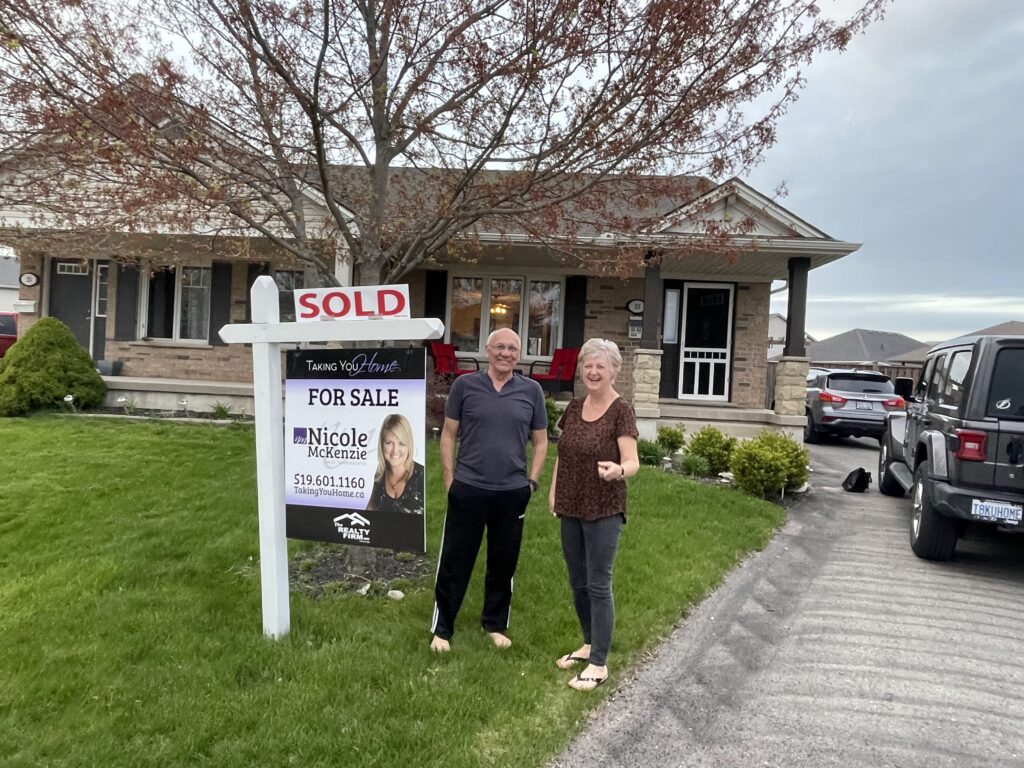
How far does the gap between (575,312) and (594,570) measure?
9.35 meters

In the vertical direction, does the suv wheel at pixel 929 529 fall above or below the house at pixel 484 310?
below

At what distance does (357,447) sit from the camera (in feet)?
11.2

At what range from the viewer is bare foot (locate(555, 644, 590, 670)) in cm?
326

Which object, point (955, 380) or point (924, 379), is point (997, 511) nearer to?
point (955, 380)

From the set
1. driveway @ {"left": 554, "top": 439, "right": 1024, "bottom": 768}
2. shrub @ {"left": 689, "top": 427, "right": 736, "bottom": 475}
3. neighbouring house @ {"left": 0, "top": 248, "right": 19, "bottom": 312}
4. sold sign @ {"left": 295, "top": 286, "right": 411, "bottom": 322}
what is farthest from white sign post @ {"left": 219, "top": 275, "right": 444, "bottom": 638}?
neighbouring house @ {"left": 0, "top": 248, "right": 19, "bottom": 312}

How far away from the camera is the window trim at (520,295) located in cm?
1222

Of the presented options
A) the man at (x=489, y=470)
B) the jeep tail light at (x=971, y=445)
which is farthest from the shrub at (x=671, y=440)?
the man at (x=489, y=470)

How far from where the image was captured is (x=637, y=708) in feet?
9.95

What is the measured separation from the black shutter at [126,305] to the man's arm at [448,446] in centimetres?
1075

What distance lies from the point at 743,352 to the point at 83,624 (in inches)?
428

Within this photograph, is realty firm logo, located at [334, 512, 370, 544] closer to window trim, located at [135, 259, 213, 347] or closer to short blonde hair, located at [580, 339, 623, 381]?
short blonde hair, located at [580, 339, 623, 381]

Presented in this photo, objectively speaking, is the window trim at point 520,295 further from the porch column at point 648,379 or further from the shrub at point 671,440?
the shrub at point 671,440

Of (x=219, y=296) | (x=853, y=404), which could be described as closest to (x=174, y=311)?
(x=219, y=296)

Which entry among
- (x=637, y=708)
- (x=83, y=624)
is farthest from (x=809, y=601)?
(x=83, y=624)
